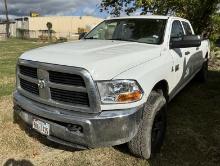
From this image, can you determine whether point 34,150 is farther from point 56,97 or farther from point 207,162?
point 207,162

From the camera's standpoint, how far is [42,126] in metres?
4.08

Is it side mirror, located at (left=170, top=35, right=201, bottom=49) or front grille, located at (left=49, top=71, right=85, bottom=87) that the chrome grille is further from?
side mirror, located at (left=170, top=35, right=201, bottom=49)

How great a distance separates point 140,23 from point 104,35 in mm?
661

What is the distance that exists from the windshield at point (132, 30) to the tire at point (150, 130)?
1.18 m

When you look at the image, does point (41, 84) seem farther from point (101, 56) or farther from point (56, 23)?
point (56, 23)

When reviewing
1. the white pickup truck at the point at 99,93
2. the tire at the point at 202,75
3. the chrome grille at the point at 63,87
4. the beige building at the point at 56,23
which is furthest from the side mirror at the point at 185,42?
the beige building at the point at 56,23

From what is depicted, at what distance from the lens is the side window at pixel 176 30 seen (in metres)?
5.78

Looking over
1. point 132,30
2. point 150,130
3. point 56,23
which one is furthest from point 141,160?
point 56,23

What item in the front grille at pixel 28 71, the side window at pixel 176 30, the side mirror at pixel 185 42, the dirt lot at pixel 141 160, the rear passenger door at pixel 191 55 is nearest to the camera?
the front grille at pixel 28 71

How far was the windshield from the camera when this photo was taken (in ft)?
17.7

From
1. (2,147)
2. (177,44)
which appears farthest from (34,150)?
(177,44)

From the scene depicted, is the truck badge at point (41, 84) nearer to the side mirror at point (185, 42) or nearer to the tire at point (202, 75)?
the side mirror at point (185, 42)

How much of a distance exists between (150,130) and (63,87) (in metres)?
1.20

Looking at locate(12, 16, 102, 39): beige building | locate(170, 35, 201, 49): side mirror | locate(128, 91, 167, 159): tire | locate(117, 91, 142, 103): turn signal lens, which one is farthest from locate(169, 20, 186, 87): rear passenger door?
locate(12, 16, 102, 39): beige building
